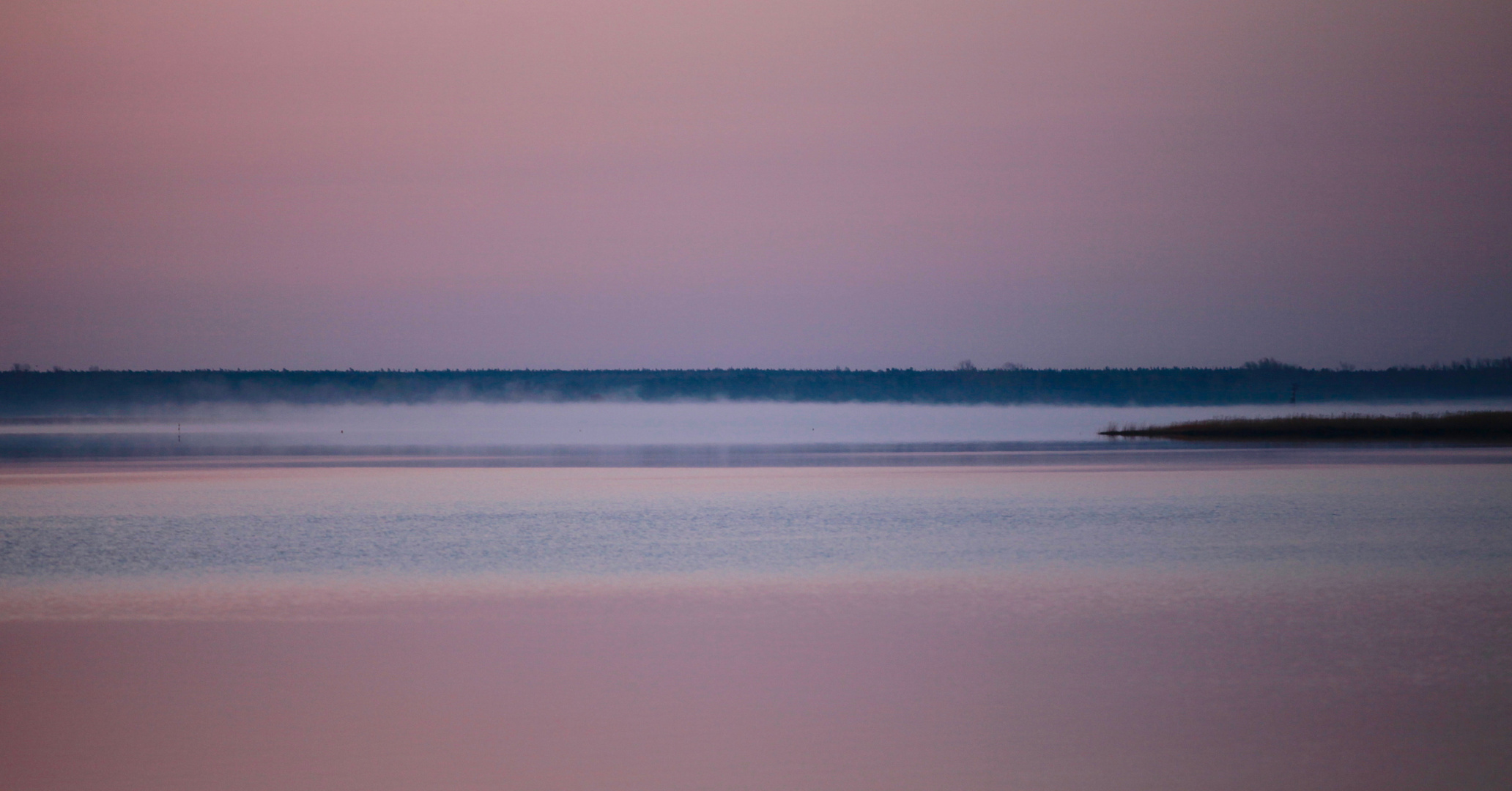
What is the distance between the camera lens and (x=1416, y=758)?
734 centimetres

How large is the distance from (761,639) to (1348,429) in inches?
1545

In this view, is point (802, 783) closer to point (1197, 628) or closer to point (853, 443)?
point (1197, 628)

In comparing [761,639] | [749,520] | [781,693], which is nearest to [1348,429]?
[749,520]

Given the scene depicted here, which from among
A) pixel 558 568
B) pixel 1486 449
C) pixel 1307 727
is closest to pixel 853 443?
pixel 1486 449

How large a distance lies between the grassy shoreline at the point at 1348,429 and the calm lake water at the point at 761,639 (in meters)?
20.3

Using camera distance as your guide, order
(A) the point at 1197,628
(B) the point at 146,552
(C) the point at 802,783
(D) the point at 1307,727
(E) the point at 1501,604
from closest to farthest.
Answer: (C) the point at 802,783, (D) the point at 1307,727, (A) the point at 1197,628, (E) the point at 1501,604, (B) the point at 146,552

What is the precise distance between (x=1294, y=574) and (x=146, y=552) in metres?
13.5

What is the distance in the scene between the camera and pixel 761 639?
35.0 feet

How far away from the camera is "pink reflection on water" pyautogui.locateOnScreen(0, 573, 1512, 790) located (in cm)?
722

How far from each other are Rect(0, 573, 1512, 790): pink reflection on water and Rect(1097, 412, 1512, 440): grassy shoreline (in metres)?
Result: 33.5

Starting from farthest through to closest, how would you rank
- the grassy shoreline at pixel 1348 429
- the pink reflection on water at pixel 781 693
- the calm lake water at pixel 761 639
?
1. the grassy shoreline at pixel 1348 429
2. the calm lake water at pixel 761 639
3. the pink reflection on water at pixel 781 693

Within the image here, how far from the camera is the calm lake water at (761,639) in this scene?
7.42m

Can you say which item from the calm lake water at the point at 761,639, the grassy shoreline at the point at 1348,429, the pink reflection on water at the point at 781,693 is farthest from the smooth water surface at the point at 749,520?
the grassy shoreline at the point at 1348,429

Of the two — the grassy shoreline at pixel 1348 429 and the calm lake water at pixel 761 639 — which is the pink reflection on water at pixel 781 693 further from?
the grassy shoreline at pixel 1348 429
